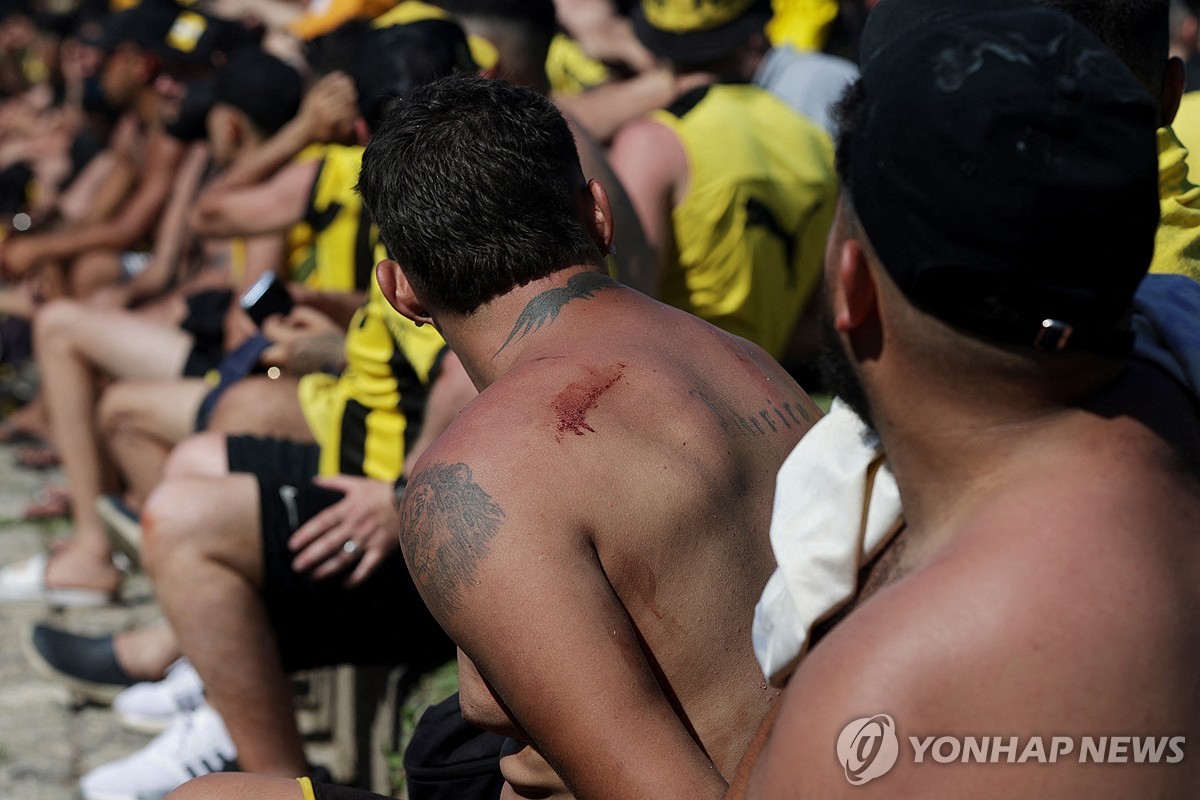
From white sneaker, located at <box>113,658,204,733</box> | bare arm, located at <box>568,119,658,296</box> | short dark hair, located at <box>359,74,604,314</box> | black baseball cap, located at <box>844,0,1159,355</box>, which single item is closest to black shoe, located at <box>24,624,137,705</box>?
white sneaker, located at <box>113,658,204,733</box>

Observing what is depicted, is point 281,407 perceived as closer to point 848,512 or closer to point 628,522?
point 628,522

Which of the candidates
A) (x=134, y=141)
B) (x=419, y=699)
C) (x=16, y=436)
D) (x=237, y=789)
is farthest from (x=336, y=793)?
(x=134, y=141)

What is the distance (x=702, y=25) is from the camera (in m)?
5.06

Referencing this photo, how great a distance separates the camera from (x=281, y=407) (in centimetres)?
448

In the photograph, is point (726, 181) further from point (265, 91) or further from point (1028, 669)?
point (1028, 669)

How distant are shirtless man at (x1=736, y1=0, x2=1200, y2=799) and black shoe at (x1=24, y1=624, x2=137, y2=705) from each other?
12.4 feet

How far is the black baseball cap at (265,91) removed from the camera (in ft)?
19.3

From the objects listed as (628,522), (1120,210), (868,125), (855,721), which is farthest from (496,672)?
(1120,210)

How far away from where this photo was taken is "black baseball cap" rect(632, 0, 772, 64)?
5027 mm

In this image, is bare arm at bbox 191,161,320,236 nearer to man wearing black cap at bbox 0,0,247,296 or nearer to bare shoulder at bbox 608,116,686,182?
bare shoulder at bbox 608,116,686,182

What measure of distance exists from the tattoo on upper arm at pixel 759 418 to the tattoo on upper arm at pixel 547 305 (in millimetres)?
296

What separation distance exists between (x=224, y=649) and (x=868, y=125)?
A: 8.59 ft

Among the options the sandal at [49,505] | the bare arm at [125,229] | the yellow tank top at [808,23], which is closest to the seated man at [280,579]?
the sandal at [49,505]

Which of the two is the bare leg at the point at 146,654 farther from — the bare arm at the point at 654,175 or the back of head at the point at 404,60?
the bare arm at the point at 654,175
